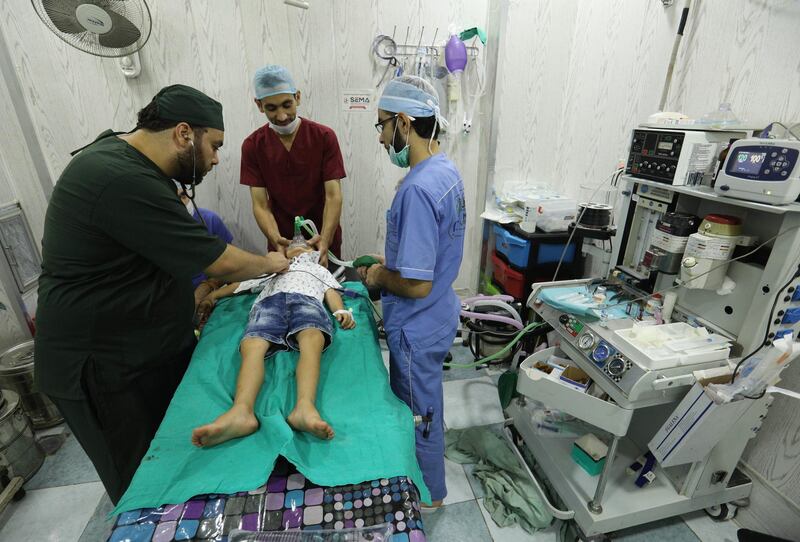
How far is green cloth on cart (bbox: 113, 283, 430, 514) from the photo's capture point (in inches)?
38.4

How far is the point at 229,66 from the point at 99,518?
2.45 meters

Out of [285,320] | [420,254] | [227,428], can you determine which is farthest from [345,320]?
[227,428]

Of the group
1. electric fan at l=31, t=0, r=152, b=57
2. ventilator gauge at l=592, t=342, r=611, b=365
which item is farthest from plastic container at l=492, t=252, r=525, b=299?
electric fan at l=31, t=0, r=152, b=57

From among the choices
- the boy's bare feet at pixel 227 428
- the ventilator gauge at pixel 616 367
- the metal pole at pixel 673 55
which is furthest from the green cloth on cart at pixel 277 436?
the metal pole at pixel 673 55

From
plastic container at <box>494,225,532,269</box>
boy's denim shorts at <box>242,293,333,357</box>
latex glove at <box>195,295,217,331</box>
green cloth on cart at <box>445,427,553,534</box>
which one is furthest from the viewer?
plastic container at <box>494,225,532,269</box>

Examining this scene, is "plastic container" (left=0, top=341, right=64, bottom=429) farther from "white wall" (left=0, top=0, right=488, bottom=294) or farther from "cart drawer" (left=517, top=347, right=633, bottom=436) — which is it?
"cart drawer" (left=517, top=347, right=633, bottom=436)

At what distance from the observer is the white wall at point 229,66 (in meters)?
2.26

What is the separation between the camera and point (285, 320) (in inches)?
65.3

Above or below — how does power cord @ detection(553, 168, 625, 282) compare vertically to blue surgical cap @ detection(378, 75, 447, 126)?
below

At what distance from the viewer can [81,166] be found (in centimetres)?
109

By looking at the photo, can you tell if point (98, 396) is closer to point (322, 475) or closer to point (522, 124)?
point (322, 475)

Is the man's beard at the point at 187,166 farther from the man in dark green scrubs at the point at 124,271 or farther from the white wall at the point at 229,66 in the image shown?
the white wall at the point at 229,66

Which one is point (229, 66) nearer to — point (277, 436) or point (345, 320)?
point (345, 320)

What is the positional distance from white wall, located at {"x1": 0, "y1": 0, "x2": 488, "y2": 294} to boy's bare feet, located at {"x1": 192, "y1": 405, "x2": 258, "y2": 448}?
74.2 inches
